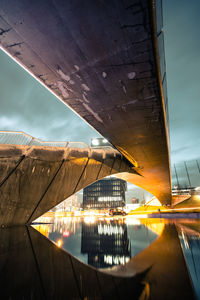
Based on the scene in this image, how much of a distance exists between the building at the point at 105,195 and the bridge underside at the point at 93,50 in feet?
278

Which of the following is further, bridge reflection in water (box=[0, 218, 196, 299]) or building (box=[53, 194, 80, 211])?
building (box=[53, 194, 80, 211])

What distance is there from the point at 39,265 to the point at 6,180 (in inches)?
330

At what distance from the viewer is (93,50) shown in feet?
13.0

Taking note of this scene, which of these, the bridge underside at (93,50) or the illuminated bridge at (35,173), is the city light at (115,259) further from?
the illuminated bridge at (35,173)

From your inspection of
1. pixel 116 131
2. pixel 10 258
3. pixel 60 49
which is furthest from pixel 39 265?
pixel 116 131

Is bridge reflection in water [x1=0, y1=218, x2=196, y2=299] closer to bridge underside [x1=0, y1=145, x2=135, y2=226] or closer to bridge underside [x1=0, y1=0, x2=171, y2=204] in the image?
bridge underside [x1=0, y1=0, x2=171, y2=204]

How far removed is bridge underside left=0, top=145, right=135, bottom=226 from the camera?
30.9 ft

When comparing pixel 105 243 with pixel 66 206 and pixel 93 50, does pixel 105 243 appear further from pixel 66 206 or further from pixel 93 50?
pixel 66 206

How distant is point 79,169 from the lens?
13586 millimetres

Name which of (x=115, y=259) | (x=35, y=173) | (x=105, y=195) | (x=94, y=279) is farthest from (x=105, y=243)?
(x=105, y=195)

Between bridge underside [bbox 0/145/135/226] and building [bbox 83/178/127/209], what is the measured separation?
76060 mm

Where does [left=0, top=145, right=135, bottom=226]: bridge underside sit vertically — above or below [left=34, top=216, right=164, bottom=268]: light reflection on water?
above

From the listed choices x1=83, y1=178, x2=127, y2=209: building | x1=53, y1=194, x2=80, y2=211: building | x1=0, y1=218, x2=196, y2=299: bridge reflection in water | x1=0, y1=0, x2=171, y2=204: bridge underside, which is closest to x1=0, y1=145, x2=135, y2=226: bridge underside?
x1=0, y1=0, x2=171, y2=204: bridge underside

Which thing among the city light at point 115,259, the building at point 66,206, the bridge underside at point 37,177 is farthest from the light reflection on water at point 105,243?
the building at point 66,206
